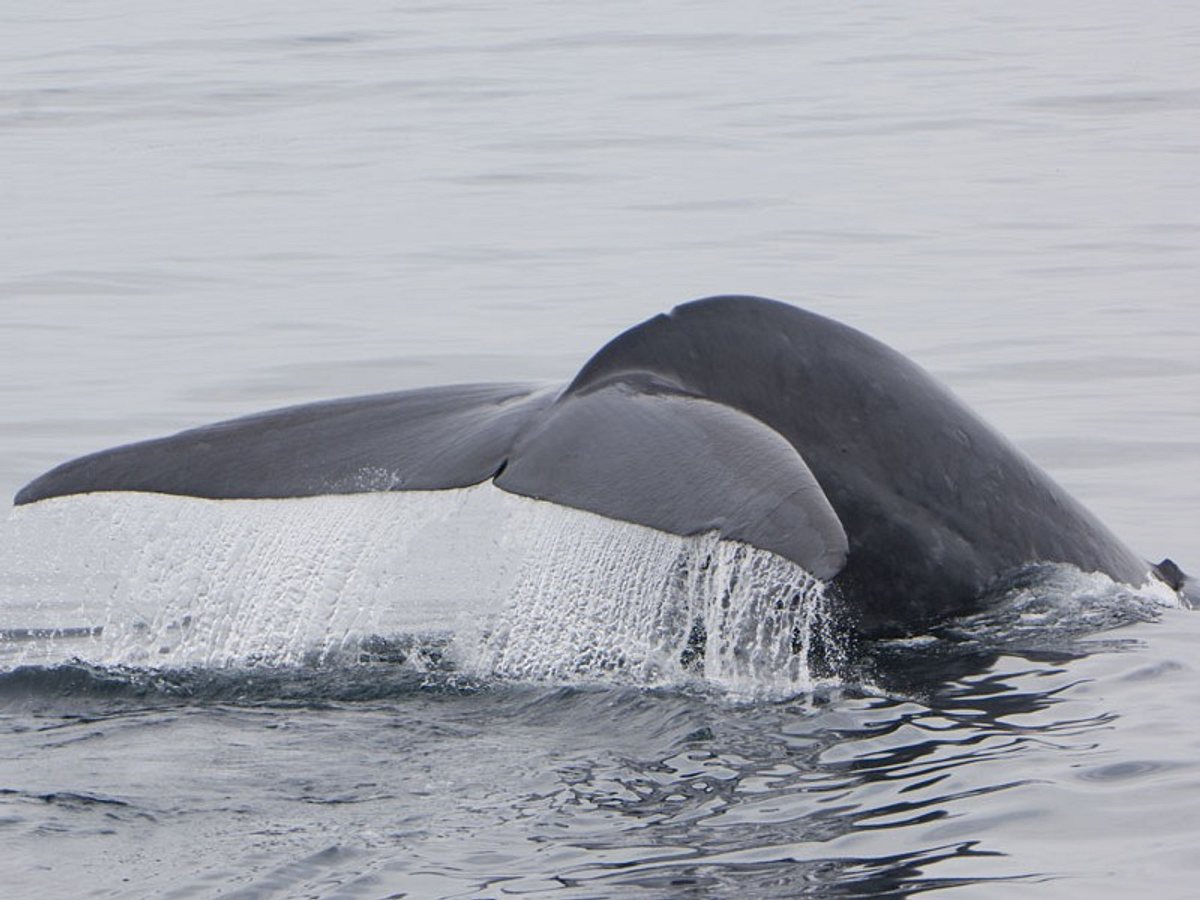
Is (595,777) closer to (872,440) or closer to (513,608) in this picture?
(872,440)

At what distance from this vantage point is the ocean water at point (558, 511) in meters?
4.90

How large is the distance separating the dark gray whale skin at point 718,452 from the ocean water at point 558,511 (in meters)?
0.12

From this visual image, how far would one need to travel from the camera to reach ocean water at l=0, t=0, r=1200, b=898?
4902 millimetres

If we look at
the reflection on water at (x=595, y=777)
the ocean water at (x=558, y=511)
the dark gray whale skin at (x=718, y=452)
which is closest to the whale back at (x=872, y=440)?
the dark gray whale skin at (x=718, y=452)

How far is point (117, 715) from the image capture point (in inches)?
235

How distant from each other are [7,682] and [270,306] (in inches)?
300

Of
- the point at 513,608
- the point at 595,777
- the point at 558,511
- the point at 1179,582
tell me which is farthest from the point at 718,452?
the point at 1179,582

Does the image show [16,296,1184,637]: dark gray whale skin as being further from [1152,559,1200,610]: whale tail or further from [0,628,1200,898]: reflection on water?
[1152,559,1200,610]: whale tail

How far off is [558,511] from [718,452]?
1.07m

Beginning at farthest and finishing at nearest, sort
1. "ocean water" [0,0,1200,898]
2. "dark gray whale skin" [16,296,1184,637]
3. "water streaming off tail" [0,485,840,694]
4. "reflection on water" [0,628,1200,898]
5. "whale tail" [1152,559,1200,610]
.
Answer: "whale tail" [1152,559,1200,610], "water streaming off tail" [0,485,840,694], "dark gray whale skin" [16,296,1184,637], "ocean water" [0,0,1200,898], "reflection on water" [0,628,1200,898]

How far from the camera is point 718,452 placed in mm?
5074

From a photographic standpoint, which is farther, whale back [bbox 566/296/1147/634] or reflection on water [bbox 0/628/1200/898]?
whale back [bbox 566/296/1147/634]

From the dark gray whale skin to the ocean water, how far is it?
0.12 metres

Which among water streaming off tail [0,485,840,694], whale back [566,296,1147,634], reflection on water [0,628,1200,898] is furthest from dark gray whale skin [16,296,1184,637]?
reflection on water [0,628,1200,898]
